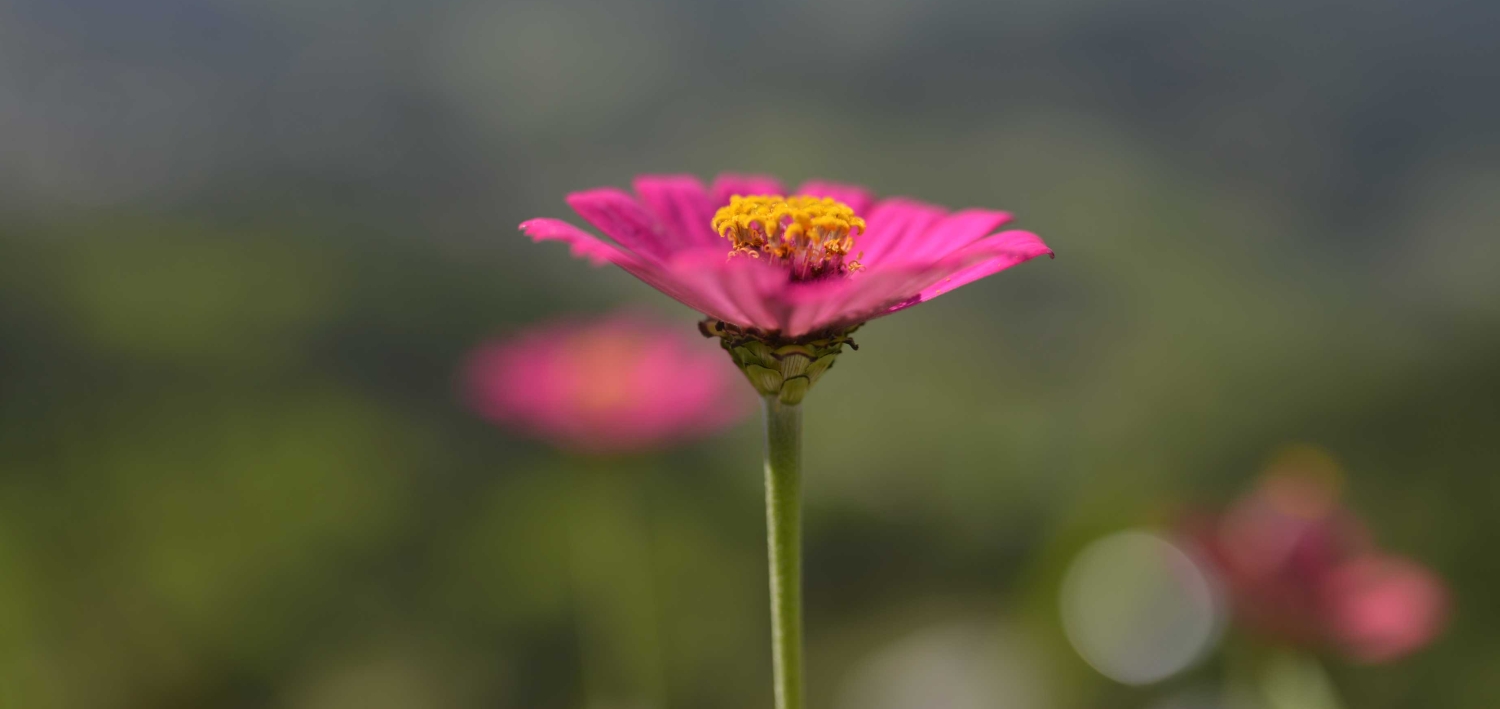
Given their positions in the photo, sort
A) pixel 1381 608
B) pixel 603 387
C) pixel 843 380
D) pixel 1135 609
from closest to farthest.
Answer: pixel 1381 608, pixel 603 387, pixel 1135 609, pixel 843 380

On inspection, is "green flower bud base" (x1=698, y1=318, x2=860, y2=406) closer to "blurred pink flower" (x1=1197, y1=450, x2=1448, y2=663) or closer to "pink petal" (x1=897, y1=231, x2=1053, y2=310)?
"pink petal" (x1=897, y1=231, x2=1053, y2=310)

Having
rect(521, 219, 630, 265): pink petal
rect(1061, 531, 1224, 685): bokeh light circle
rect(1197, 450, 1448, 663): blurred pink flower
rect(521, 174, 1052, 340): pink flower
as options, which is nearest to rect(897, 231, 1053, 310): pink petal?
rect(521, 174, 1052, 340): pink flower

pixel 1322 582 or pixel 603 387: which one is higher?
pixel 603 387

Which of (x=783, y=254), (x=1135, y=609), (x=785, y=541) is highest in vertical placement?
(x=783, y=254)

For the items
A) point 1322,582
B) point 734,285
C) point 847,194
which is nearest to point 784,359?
point 734,285

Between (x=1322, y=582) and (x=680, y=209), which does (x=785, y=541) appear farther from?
(x=1322, y=582)

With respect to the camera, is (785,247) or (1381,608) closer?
(785,247)

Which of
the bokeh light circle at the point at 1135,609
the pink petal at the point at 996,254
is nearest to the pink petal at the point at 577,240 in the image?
the pink petal at the point at 996,254
